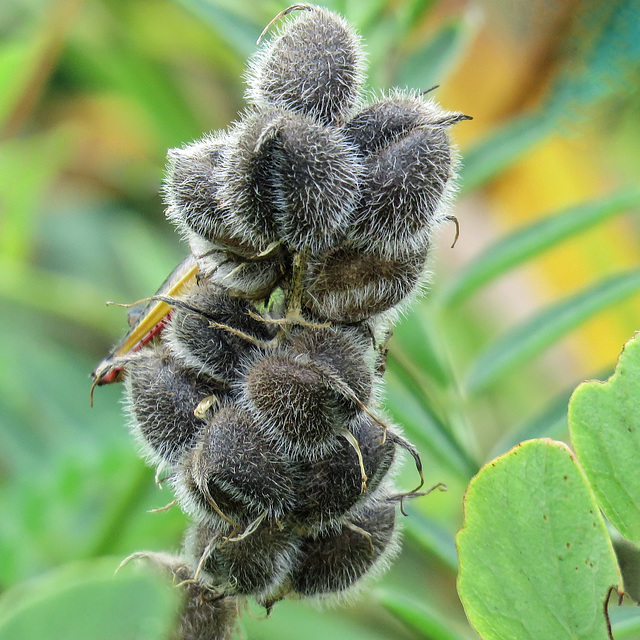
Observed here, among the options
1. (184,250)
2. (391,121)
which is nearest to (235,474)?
(391,121)

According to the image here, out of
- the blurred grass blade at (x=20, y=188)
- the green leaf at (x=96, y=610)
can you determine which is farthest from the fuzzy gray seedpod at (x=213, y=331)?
the blurred grass blade at (x=20, y=188)

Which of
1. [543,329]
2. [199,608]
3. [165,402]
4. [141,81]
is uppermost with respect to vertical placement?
[543,329]

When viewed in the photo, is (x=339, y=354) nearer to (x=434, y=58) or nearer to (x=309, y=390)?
(x=309, y=390)

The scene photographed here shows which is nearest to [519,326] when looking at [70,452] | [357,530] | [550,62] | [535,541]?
[357,530]

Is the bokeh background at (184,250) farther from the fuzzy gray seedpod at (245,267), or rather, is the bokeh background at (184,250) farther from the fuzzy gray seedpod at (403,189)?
the fuzzy gray seedpod at (403,189)

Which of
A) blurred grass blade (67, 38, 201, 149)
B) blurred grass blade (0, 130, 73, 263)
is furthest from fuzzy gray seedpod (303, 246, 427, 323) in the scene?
blurred grass blade (67, 38, 201, 149)

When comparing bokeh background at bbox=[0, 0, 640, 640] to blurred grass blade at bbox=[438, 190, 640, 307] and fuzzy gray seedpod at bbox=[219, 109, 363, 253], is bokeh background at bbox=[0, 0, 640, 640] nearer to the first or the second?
blurred grass blade at bbox=[438, 190, 640, 307]
